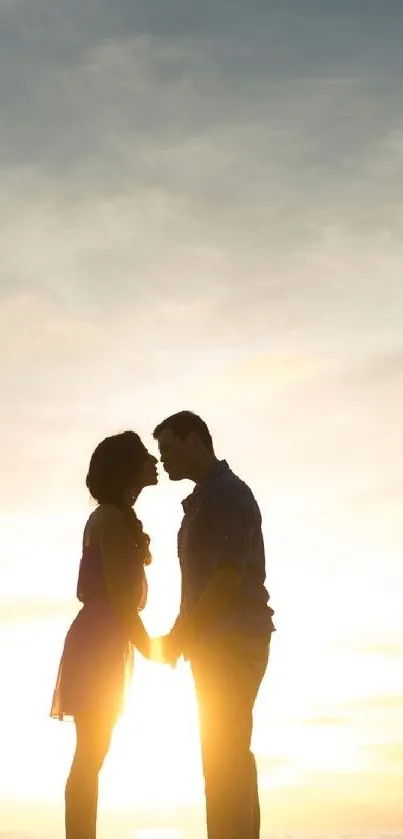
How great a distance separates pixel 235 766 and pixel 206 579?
3.89 feet

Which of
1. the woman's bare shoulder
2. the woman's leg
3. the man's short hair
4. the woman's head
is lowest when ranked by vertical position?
the woman's leg

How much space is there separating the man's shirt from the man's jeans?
155mm

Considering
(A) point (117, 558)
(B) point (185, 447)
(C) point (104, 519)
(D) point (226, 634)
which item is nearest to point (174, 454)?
(B) point (185, 447)

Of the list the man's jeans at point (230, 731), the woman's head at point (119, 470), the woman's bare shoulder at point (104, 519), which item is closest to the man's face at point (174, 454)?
the woman's head at point (119, 470)

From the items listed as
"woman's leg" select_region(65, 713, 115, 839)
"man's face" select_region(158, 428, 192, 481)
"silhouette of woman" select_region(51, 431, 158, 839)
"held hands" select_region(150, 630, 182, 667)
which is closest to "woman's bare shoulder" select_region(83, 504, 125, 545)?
"silhouette of woman" select_region(51, 431, 158, 839)

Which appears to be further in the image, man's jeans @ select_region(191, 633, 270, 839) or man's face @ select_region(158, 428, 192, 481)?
man's face @ select_region(158, 428, 192, 481)

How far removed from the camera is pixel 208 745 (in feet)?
24.7

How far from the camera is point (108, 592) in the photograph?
8164 millimetres

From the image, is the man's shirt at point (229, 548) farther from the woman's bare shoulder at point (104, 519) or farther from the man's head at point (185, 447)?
the woman's bare shoulder at point (104, 519)

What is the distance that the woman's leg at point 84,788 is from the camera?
25.0ft

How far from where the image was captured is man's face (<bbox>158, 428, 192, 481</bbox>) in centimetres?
804

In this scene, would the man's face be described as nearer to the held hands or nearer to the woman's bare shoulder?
the woman's bare shoulder

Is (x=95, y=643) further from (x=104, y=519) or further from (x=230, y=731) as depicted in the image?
(x=230, y=731)

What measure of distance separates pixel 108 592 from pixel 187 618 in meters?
0.68
